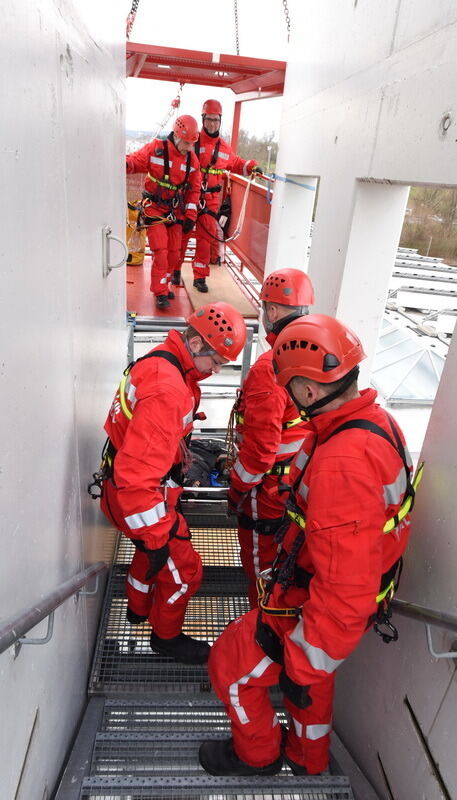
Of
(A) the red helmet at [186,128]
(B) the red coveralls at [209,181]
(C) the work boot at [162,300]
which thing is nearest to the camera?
(A) the red helmet at [186,128]

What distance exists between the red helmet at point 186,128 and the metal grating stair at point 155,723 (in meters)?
4.30

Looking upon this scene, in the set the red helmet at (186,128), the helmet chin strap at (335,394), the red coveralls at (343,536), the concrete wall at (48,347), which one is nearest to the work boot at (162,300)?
the red helmet at (186,128)

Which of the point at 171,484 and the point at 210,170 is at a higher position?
the point at 210,170

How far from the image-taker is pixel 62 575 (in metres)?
2.16

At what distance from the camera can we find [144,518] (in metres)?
2.54

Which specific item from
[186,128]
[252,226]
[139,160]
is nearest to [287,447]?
[186,128]

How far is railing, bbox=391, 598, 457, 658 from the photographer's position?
5.73ft

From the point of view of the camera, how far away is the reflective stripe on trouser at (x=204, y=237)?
21.4 feet

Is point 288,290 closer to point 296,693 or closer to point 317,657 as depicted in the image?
point 317,657

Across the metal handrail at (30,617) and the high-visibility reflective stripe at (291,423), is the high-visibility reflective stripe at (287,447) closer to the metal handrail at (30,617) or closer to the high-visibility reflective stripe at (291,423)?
the high-visibility reflective stripe at (291,423)

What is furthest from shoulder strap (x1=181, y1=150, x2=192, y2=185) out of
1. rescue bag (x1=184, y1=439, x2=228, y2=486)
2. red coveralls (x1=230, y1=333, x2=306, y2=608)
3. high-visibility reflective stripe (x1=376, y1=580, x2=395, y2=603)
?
high-visibility reflective stripe (x1=376, y1=580, x2=395, y2=603)

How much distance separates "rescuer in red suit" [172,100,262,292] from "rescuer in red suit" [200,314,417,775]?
4711mm

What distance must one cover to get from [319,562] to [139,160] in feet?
17.3

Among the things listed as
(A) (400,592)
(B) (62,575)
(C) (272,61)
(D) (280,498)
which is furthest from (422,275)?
(B) (62,575)
